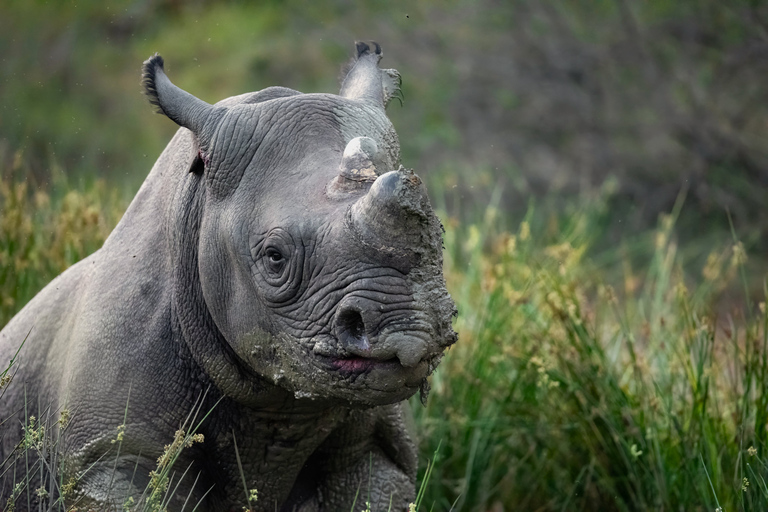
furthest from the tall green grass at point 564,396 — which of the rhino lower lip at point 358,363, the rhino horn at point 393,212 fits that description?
the rhino horn at point 393,212

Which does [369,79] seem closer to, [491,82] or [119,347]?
[119,347]

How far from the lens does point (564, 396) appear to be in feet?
14.2

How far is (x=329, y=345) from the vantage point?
250 cm

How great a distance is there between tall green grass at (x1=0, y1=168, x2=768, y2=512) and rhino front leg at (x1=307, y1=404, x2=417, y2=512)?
34 centimetres

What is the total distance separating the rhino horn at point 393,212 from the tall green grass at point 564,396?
1587 millimetres

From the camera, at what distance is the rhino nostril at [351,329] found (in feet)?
7.98

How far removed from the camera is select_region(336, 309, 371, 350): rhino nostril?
2432 millimetres

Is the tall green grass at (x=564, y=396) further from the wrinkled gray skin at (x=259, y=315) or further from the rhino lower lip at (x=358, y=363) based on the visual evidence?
the rhino lower lip at (x=358, y=363)

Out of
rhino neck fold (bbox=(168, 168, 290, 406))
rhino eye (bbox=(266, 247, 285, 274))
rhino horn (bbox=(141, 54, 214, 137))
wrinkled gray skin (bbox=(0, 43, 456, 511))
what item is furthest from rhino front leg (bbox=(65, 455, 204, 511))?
rhino horn (bbox=(141, 54, 214, 137))

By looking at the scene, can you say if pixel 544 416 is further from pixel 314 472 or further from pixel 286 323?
pixel 286 323

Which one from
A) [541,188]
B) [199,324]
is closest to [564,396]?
[199,324]

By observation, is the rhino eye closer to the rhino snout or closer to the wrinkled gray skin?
the wrinkled gray skin

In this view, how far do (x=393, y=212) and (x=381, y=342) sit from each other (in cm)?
32

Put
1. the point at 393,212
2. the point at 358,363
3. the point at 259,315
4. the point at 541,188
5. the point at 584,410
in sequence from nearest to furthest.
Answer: the point at 393,212 < the point at 358,363 < the point at 259,315 < the point at 584,410 < the point at 541,188
